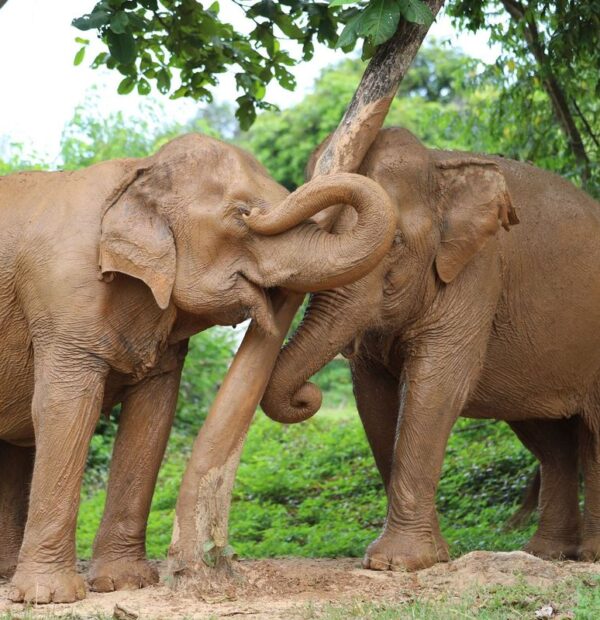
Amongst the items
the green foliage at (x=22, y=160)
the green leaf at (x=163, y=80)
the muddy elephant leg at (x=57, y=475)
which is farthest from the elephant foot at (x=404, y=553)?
the green foliage at (x=22, y=160)

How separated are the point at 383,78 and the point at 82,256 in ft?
6.46

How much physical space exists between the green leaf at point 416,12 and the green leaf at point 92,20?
1.80 metres

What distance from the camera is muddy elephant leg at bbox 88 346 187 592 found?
275 inches

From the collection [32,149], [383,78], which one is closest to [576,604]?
[383,78]

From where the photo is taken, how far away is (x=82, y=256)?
6.54 meters

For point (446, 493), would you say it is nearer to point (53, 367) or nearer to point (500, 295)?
point (500, 295)

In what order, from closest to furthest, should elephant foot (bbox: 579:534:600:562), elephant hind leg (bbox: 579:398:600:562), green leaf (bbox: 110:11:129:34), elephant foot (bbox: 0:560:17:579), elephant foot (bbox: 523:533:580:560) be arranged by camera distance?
green leaf (bbox: 110:11:129:34)
elephant foot (bbox: 0:560:17:579)
elephant foot (bbox: 579:534:600:562)
elephant hind leg (bbox: 579:398:600:562)
elephant foot (bbox: 523:533:580:560)

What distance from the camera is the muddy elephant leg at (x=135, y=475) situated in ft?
22.9

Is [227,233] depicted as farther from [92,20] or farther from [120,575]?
[120,575]

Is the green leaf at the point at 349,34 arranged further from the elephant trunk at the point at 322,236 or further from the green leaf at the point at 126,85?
the green leaf at the point at 126,85

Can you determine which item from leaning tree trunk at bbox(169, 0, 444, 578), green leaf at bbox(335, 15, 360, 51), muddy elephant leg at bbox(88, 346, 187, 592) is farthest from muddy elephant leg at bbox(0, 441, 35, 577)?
green leaf at bbox(335, 15, 360, 51)

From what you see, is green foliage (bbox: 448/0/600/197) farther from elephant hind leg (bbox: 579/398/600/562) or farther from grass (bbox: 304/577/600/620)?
grass (bbox: 304/577/600/620)

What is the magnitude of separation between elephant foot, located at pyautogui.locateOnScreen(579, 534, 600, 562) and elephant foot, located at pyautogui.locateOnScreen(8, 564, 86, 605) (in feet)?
11.1

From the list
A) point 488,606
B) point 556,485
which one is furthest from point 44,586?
point 556,485
